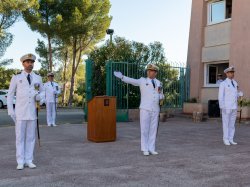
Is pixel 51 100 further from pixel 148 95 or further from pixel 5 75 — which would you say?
pixel 5 75

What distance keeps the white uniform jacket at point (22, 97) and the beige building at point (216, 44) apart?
11.0 metres

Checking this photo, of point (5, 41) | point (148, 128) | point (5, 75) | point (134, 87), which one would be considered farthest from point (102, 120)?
point (5, 75)

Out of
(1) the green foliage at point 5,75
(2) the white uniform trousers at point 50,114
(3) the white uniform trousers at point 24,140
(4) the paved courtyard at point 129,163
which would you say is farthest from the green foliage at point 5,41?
(3) the white uniform trousers at point 24,140

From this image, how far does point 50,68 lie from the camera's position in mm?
35219

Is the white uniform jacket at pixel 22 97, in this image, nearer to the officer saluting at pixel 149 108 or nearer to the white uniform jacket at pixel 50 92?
the officer saluting at pixel 149 108

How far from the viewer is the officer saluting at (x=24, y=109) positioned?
712 centimetres

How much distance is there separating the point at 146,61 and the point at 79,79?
2699 centimetres

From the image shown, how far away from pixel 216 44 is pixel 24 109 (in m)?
12.4

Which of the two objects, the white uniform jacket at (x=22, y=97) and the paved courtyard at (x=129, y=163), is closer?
the paved courtyard at (x=129, y=163)

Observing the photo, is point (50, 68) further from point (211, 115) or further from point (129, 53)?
point (211, 115)

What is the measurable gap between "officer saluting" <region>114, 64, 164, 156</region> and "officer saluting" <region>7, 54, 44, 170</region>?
211 centimetres

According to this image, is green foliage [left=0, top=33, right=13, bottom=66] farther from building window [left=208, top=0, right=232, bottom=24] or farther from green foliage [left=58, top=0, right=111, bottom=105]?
building window [left=208, top=0, right=232, bottom=24]

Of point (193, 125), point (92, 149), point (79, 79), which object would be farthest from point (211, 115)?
point (79, 79)

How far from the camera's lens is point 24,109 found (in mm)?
7137
